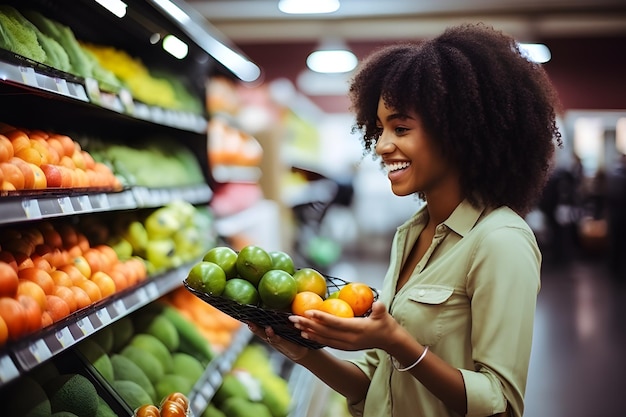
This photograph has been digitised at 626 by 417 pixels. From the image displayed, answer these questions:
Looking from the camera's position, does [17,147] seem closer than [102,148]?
Yes

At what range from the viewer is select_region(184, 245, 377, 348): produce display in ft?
5.09

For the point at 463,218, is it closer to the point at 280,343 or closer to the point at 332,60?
the point at 280,343

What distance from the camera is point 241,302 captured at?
1600 mm

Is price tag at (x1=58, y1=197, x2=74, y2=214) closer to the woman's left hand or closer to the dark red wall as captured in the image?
the woman's left hand

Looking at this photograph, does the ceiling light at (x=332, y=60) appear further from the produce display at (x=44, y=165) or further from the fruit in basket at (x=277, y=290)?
the fruit in basket at (x=277, y=290)

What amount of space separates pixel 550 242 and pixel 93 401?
10169 millimetres

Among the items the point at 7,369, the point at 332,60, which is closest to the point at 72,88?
the point at 7,369

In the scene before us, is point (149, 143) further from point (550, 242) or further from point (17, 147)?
point (550, 242)

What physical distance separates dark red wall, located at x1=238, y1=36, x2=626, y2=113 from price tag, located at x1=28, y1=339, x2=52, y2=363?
10.4m

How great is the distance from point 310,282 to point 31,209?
0.72 metres

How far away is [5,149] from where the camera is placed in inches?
66.1

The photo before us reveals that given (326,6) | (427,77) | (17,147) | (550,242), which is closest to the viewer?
(427,77)

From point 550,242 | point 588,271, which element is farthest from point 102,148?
point 550,242

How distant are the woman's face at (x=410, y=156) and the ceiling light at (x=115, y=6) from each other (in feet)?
3.77
